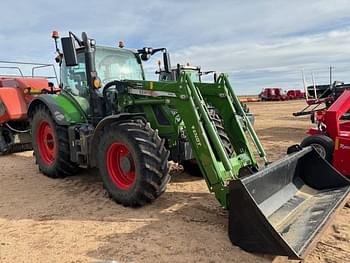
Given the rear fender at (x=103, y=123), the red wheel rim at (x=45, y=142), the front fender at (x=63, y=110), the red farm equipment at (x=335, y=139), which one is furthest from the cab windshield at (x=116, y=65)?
the red farm equipment at (x=335, y=139)

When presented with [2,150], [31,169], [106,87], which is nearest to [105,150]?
[106,87]

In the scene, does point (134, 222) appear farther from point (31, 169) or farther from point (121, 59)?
point (31, 169)

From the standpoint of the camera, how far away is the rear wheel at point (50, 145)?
6359 mm

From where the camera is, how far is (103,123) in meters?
5.24

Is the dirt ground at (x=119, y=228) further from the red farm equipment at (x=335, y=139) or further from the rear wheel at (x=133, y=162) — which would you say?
the red farm equipment at (x=335, y=139)

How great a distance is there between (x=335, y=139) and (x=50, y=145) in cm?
475

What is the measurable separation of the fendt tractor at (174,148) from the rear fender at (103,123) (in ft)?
0.05

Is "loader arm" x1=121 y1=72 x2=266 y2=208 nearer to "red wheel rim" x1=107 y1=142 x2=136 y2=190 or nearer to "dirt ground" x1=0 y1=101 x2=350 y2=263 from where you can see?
"dirt ground" x1=0 y1=101 x2=350 y2=263

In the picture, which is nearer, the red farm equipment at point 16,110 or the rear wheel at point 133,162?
the rear wheel at point 133,162

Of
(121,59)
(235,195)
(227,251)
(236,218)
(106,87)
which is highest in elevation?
(121,59)

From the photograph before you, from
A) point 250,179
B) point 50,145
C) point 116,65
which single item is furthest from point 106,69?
point 250,179

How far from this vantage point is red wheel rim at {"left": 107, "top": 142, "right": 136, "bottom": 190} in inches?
199

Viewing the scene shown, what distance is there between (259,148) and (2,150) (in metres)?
6.93

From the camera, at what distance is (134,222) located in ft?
14.9
